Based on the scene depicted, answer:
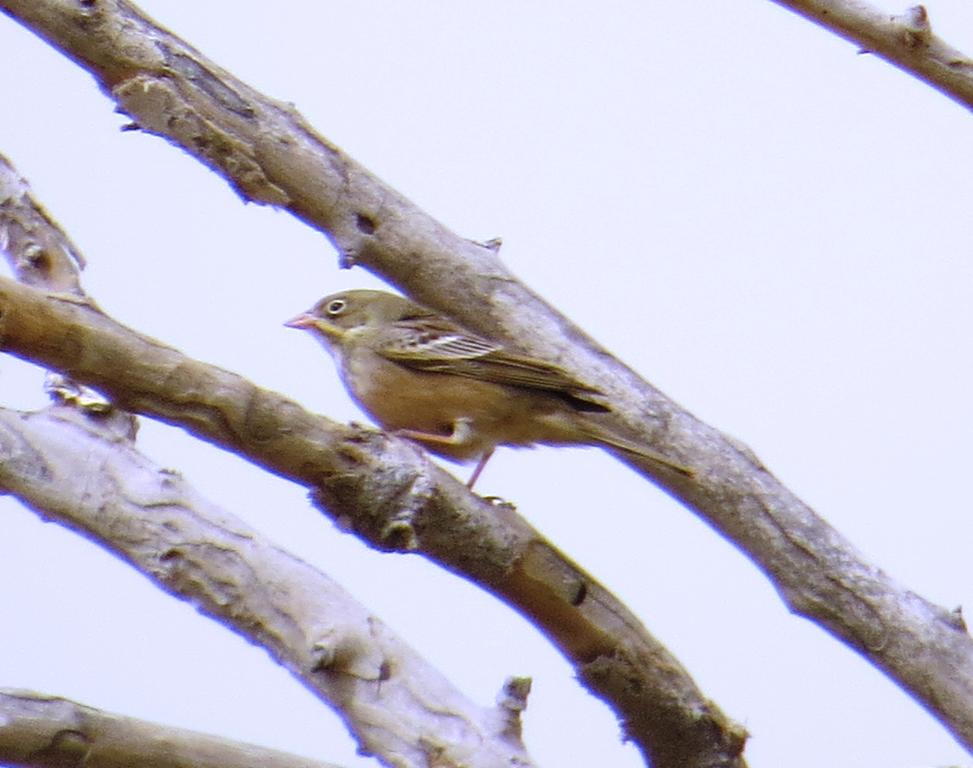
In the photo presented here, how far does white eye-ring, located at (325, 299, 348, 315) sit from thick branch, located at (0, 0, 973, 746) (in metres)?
1.01

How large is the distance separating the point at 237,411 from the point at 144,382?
263 millimetres

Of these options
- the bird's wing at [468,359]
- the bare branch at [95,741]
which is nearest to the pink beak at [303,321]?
the bird's wing at [468,359]

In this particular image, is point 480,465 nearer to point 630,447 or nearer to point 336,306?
point 630,447

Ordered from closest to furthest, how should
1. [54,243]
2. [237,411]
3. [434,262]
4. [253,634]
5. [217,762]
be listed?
[217,762] < [237,411] < [253,634] < [54,243] < [434,262]

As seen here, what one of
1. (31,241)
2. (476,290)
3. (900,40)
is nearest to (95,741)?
(31,241)

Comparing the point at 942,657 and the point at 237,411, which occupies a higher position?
the point at 942,657

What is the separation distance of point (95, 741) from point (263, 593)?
0.87 m

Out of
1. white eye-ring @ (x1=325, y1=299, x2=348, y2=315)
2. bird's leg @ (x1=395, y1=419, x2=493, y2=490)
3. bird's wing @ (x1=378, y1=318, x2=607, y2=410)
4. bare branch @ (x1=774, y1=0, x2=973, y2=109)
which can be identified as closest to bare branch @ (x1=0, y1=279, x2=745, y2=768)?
bird's wing @ (x1=378, y1=318, x2=607, y2=410)

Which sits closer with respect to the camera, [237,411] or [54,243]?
[237,411]

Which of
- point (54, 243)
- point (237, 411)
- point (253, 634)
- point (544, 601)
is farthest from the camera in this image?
point (54, 243)

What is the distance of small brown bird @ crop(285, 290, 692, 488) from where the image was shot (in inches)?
219

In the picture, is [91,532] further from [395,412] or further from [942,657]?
[942,657]

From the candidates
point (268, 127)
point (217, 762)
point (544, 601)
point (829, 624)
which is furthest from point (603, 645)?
point (268, 127)

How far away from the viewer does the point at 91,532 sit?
457 cm
